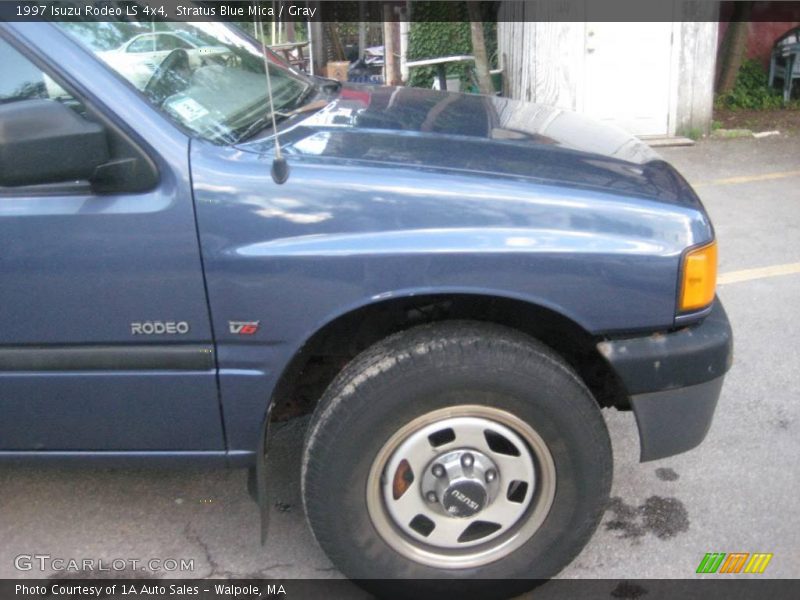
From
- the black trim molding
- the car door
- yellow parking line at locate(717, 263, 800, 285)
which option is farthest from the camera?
yellow parking line at locate(717, 263, 800, 285)

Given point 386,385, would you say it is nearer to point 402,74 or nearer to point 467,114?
point 467,114

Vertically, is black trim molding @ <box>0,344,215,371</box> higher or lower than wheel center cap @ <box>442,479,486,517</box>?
higher

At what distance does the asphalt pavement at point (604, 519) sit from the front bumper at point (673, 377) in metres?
0.58

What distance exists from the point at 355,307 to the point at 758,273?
3.90 metres

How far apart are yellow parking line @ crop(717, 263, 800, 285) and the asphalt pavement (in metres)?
1.23

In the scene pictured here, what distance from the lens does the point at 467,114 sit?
3023mm

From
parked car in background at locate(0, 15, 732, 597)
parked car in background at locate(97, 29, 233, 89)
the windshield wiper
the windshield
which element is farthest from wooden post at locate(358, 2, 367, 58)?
parked car in background at locate(0, 15, 732, 597)

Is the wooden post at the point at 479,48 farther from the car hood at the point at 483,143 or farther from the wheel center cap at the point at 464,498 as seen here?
the wheel center cap at the point at 464,498

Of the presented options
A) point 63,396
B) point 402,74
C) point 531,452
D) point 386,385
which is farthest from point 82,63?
point 402,74

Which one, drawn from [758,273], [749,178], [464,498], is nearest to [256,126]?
[464,498]

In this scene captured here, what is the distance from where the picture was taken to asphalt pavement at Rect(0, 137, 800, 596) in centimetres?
288

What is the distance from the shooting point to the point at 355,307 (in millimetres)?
2291

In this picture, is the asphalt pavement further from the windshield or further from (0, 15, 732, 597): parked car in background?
the windshield

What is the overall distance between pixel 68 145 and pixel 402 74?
31.7ft
